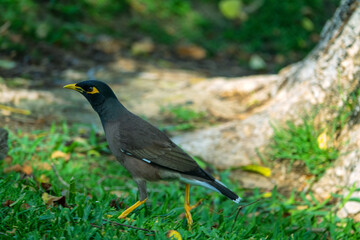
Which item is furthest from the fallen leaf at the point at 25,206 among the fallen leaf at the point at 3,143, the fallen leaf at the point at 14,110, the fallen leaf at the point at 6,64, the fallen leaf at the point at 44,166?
the fallen leaf at the point at 6,64

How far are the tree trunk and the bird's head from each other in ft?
5.84

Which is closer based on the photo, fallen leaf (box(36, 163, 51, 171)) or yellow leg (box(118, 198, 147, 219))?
yellow leg (box(118, 198, 147, 219))

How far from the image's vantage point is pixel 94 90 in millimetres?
3971

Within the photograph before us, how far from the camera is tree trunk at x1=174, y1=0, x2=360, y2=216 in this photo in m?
4.86

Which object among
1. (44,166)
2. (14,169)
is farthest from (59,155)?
(14,169)

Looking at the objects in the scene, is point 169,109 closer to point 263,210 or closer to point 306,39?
point 263,210

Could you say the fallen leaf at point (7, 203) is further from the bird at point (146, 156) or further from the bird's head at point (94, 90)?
the bird's head at point (94, 90)

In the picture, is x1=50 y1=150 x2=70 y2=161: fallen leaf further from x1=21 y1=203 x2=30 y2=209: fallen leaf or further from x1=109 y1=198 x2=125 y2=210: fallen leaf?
x1=21 y1=203 x2=30 y2=209: fallen leaf

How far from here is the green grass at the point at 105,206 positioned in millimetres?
3166

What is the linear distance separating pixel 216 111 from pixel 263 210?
2.36m

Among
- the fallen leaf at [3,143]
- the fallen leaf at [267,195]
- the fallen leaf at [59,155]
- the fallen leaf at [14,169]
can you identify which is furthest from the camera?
the fallen leaf at [59,155]

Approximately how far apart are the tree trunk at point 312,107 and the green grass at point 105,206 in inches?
13.9

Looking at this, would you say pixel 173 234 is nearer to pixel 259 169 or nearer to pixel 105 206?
pixel 105 206

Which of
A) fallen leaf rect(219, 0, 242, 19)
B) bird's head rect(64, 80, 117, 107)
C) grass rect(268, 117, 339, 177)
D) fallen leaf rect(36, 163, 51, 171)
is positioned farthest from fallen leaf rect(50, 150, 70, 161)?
fallen leaf rect(219, 0, 242, 19)
